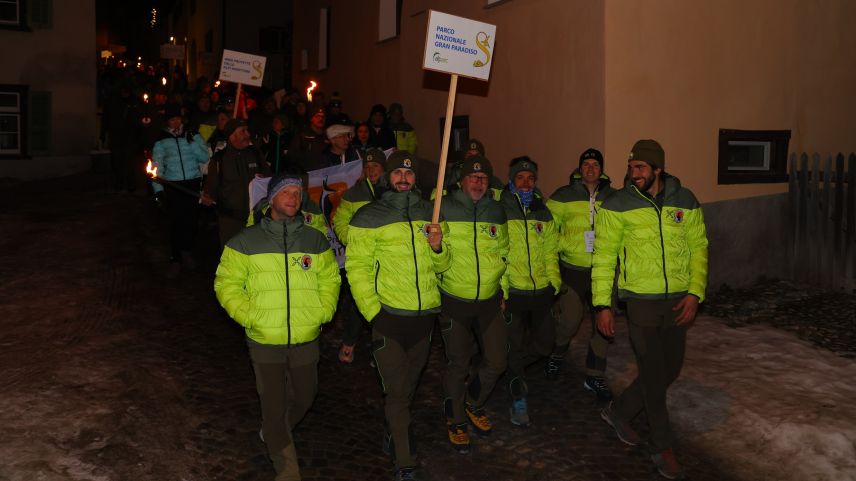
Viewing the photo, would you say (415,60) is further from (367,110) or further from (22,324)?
Answer: (22,324)

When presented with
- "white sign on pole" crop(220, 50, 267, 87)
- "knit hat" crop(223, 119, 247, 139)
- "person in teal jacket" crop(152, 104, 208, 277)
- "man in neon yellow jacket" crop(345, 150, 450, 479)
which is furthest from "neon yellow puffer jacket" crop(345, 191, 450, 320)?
"white sign on pole" crop(220, 50, 267, 87)

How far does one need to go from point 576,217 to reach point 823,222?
4776 millimetres

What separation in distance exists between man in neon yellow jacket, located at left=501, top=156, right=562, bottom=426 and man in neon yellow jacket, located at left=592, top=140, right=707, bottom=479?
93 cm

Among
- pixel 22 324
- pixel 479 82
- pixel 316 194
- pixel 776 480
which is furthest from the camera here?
pixel 479 82

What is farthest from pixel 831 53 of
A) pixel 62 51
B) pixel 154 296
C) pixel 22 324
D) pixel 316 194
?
pixel 62 51

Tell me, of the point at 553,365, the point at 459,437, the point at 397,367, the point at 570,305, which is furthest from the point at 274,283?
the point at 553,365

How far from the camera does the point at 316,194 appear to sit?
948 centimetres

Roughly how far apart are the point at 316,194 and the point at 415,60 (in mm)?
7443

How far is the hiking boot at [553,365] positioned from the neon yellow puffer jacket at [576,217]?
0.87 metres

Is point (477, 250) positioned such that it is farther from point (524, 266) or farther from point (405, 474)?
point (405, 474)

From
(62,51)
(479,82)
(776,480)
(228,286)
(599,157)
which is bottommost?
(776,480)

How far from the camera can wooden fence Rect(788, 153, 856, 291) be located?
10.6m

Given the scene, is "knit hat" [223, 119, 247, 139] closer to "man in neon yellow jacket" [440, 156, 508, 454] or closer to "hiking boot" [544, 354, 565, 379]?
"man in neon yellow jacket" [440, 156, 508, 454]

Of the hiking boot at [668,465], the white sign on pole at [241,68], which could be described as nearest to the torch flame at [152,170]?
the white sign on pole at [241,68]
